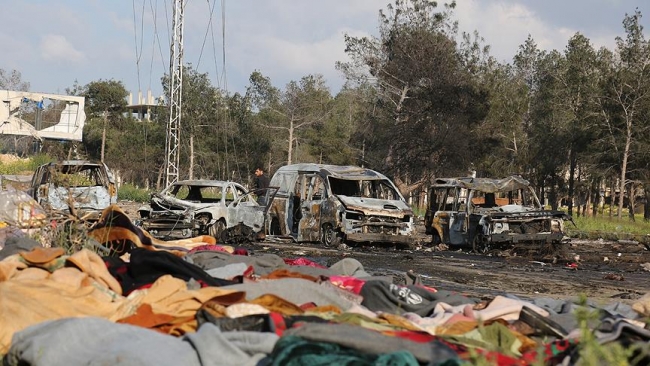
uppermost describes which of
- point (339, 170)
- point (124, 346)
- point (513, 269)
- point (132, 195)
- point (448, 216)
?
point (339, 170)

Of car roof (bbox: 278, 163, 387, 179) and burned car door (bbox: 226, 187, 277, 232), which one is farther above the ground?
car roof (bbox: 278, 163, 387, 179)

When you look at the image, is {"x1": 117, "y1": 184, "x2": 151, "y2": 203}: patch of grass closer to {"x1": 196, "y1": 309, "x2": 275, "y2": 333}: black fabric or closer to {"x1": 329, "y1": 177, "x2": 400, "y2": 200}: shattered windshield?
{"x1": 329, "y1": 177, "x2": 400, "y2": 200}: shattered windshield

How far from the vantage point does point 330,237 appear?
71.1 feet

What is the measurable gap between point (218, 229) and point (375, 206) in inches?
160

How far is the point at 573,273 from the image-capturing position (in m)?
16.6

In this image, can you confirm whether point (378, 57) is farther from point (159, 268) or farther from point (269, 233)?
point (159, 268)

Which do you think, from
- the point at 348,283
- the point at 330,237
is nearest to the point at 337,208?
the point at 330,237

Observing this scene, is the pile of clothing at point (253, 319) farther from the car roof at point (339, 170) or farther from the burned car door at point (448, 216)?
the burned car door at point (448, 216)

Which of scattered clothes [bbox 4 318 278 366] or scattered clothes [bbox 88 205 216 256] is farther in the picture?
scattered clothes [bbox 88 205 216 256]

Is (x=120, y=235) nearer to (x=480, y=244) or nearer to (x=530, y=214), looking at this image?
(x=530, y=214)

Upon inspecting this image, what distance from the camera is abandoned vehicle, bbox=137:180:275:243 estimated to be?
69.6 feet

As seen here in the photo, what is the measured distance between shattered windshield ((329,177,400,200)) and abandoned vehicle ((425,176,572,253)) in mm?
1337

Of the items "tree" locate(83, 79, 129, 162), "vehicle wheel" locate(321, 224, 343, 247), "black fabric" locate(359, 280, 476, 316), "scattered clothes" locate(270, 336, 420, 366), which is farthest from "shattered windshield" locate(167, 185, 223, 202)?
"tree" locate(83, 79, 129, 162)

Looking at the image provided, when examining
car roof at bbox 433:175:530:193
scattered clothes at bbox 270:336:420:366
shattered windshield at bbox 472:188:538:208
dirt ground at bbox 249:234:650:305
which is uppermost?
car roof at bbox 433:175:530:193
